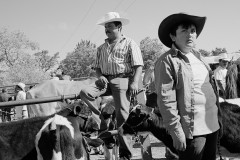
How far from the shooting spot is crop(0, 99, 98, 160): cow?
3.85 meters

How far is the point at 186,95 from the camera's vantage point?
9.18 ft


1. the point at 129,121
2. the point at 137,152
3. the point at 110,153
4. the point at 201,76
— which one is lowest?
the point at 137,152

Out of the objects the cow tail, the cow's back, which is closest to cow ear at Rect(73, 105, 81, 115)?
the cow tail

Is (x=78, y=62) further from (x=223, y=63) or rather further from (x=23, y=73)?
(x=223, y=63)

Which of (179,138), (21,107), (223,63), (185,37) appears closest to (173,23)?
(185,37)

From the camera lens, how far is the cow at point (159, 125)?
4.88 meters

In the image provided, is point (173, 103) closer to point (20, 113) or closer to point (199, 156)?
point (199, 156)

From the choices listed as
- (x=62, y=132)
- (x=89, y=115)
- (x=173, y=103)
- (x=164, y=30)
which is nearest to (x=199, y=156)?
(x=173, y=103)

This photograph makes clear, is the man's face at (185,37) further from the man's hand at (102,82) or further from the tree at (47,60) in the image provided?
the tree at (47,60)

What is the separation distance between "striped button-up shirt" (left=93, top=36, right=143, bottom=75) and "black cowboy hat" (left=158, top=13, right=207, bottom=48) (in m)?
1.51

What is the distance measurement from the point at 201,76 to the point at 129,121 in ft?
7.94

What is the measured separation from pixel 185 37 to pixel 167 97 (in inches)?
24.5

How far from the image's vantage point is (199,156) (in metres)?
2.84

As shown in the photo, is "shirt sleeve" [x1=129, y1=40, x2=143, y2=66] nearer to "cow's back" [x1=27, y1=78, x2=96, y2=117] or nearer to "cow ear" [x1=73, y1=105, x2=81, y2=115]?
"cow ear" [x1=73, y1=105, x2=81, y2=115]
